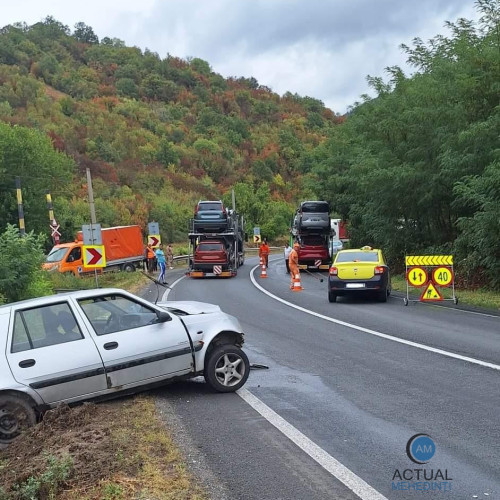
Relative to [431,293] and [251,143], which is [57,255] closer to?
[431,293]

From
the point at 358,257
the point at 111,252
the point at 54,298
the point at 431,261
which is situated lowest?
the point at 431,261

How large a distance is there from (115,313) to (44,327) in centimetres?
86

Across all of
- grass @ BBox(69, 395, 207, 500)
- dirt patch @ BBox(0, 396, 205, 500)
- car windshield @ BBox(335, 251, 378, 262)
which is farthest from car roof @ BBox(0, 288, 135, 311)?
car windshield @ BBox(335, 251, 378, 262)

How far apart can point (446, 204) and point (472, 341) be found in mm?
15549

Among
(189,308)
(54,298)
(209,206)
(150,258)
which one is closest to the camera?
(54,298)

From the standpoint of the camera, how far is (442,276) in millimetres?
19125

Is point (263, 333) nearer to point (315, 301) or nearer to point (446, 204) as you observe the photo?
point (315, 301)

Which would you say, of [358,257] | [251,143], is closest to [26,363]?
[358,257]

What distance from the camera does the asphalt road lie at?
Result: 18.2ft

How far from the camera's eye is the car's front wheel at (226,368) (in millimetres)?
8570

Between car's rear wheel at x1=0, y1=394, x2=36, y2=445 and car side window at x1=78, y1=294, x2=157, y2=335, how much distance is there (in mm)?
1182

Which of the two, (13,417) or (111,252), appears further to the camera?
(111,252)

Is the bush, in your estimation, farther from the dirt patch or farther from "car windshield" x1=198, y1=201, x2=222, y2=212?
"car windshield" x1=198, y1=201, x2=222, y2=212

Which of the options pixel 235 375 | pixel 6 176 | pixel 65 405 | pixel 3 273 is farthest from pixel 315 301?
pixel 6 176
